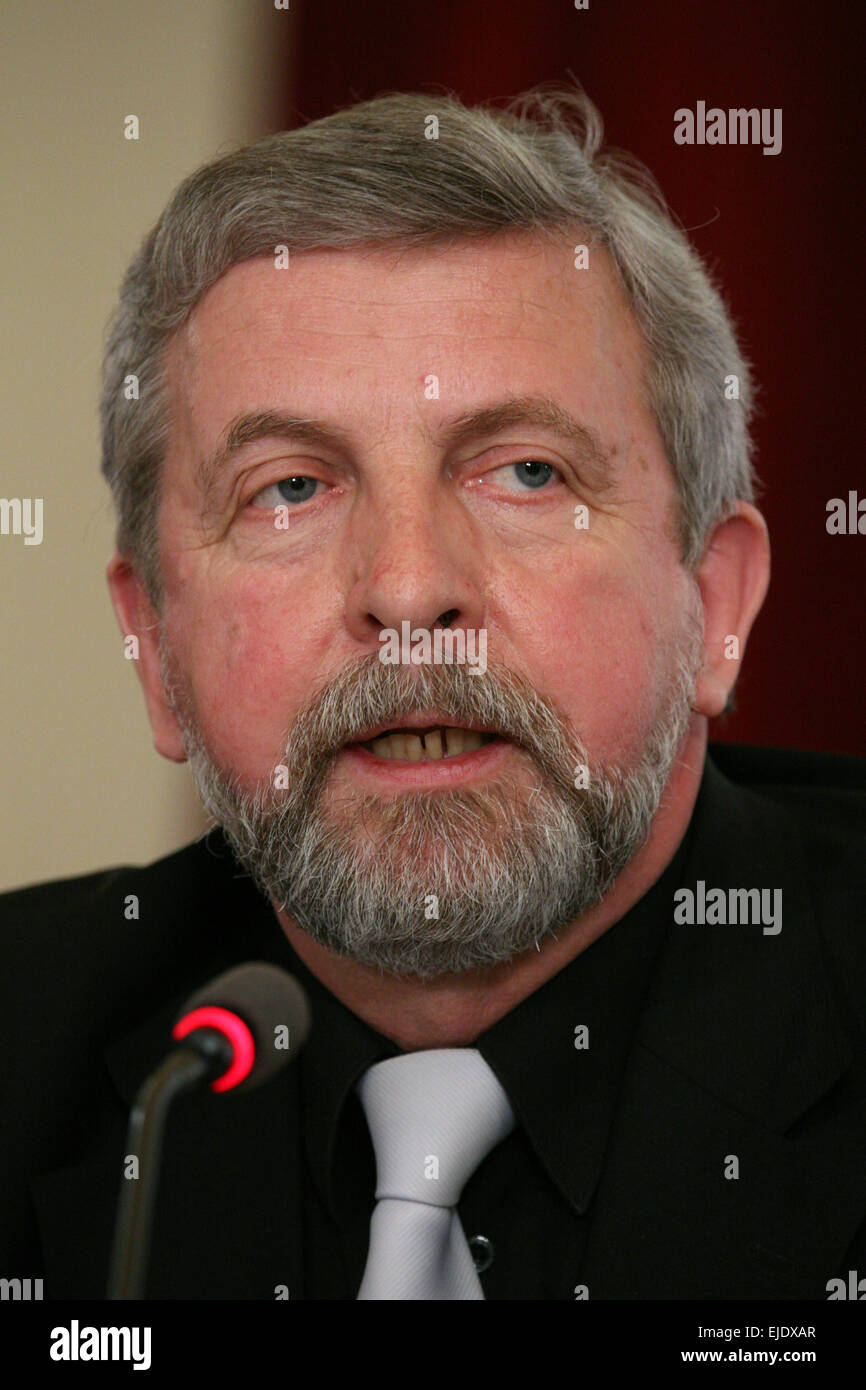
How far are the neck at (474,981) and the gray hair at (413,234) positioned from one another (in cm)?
28

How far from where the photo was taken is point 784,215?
190 cm

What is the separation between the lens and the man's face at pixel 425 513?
126 cm

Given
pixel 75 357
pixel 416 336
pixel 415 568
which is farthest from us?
pixel 75 357

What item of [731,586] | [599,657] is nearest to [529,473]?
[599,657]

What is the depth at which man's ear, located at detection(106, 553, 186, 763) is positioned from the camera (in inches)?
60.7

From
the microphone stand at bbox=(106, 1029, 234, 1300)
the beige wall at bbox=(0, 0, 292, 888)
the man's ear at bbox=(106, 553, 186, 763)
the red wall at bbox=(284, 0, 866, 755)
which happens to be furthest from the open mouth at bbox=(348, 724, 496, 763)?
the beige wall at bbox=(0, 0, 292, 888)

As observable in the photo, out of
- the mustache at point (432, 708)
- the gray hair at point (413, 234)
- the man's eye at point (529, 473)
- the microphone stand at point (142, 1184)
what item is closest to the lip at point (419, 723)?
the mustache at point (432, 708)

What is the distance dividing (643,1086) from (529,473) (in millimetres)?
539

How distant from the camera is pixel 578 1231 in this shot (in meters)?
1.33

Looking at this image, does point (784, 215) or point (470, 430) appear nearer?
point (470, 430)

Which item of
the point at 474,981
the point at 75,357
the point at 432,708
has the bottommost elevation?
the point at 474,981

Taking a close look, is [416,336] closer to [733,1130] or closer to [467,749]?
[467,749]

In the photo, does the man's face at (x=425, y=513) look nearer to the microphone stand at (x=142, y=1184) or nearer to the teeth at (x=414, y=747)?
the teeth at (x=414, y=747)

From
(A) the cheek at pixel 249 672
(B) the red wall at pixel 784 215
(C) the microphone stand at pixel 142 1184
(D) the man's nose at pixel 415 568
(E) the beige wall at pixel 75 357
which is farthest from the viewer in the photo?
(E) the beige wall at pixel 75 357
